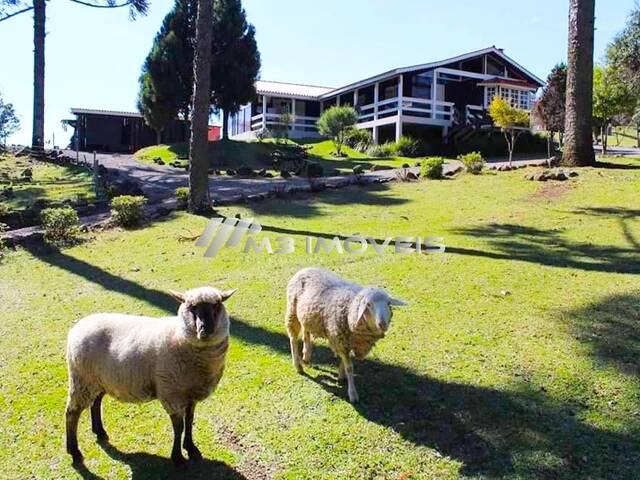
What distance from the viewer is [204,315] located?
11.5ft

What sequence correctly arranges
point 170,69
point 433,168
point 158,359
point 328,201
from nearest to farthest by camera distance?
point 158,359
point 328,201
point 433,168
point 170,69

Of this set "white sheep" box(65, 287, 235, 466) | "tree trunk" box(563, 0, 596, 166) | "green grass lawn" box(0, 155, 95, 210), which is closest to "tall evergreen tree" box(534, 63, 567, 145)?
"tree trunk" box(563, 0, 596, 166)

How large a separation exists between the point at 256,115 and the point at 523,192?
3144cm

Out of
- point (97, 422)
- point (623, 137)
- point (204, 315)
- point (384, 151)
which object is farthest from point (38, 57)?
point (623, 137)

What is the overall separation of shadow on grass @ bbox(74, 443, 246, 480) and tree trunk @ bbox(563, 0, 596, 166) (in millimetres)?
15781

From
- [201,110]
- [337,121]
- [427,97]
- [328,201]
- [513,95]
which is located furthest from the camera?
[427,97]

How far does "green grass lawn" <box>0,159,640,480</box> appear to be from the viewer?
13.1ft

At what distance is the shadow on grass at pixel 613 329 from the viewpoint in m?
5.39

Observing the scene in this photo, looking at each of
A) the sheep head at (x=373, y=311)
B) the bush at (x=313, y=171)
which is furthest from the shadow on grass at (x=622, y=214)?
the bush at (x=313, y=171)

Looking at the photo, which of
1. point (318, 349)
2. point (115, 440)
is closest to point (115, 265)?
point (318, 349)

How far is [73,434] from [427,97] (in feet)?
122

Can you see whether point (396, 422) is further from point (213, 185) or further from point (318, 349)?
point (213, 185)

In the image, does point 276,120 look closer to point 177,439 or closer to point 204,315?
point 177,439

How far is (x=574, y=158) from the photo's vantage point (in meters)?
17.0
